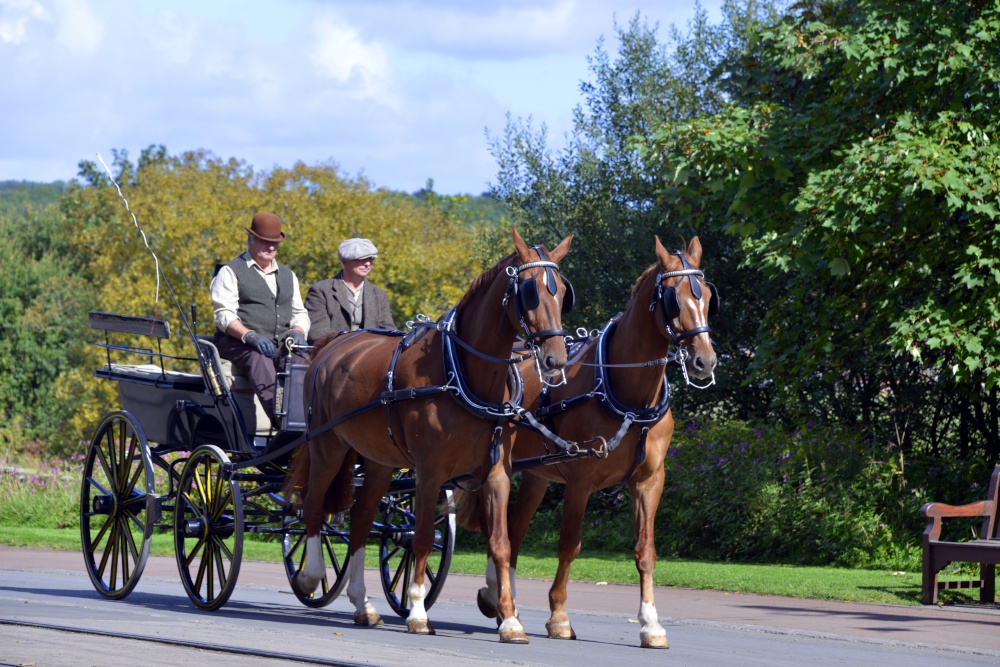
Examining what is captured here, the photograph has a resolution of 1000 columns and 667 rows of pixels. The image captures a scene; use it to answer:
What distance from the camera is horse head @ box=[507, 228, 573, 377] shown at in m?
7.83

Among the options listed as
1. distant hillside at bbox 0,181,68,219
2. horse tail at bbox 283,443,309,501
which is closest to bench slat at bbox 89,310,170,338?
horse tail at bbox 283,443,309,501

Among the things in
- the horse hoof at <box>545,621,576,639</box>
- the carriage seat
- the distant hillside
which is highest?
the distant hillside

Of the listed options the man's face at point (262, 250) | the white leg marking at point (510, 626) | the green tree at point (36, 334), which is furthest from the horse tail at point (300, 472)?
the green tree at point (36, 334)

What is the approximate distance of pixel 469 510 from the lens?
10203mm

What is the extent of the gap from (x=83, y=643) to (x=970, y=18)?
12594mm

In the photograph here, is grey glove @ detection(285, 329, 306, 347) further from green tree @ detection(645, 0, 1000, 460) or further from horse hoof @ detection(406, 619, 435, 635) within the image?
green tree @ detection(645, 0, 1000, 460)

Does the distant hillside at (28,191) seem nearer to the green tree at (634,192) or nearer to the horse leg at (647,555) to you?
the green tree at (634,192)

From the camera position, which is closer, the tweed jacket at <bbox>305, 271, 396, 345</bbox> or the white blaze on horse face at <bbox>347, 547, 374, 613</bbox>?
the white blaze on horse face at <bbox>347, 547, 374, 613</bbox>

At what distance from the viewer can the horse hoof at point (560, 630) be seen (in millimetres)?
8656

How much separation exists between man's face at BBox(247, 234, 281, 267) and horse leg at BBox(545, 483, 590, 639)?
334cm

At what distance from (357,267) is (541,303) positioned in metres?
2.93

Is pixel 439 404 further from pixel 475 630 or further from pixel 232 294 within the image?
pixel 232 294

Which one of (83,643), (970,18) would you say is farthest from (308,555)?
(970,18)

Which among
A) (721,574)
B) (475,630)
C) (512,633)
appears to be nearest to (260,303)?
(475,630)
